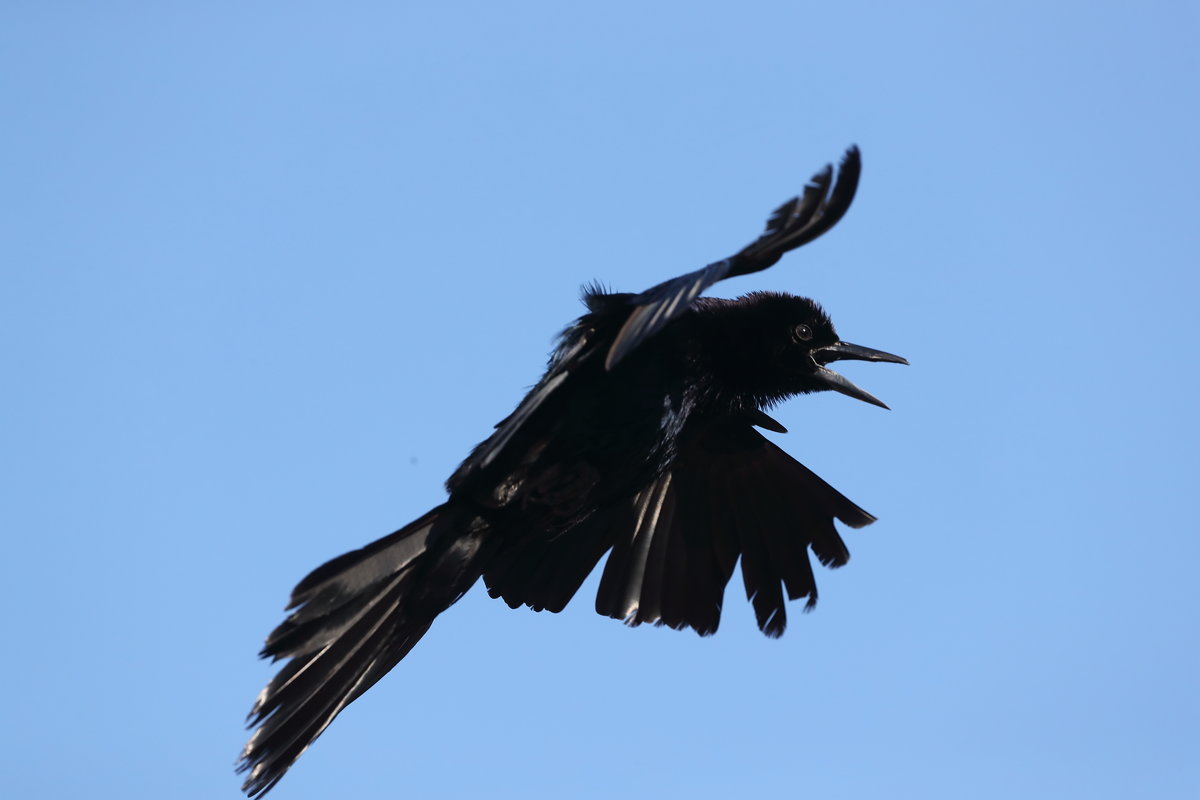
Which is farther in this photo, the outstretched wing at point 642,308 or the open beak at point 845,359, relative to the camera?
the open beak at point 845,359

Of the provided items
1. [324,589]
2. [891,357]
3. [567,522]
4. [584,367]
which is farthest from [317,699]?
[891,357]

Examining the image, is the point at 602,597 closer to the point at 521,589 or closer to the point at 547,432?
Answer: the point at 521,589

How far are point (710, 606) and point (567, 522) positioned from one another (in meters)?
1.12

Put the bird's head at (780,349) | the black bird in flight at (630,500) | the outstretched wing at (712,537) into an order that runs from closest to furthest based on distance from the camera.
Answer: the black bird in flight at (630,500) → the bird's head at (780,349) → the outstretched wing at (712,537)

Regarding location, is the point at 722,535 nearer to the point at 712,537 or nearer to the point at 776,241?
the point at 712,537

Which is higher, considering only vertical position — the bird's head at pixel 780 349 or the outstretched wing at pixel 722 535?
the bird's head at pixel 780 349

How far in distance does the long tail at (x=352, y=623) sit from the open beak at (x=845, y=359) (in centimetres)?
187

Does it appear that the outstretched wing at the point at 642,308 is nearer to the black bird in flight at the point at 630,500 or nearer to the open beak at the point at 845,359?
the black bird in flight at the point at 630,500

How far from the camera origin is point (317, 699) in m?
6.43

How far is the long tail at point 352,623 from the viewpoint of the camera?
6.30 meters

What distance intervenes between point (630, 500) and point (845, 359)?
1.30 metres

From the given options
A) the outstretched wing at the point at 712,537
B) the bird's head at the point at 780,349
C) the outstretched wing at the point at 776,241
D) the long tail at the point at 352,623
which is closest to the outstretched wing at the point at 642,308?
the outstretched wing at the point at 776,241

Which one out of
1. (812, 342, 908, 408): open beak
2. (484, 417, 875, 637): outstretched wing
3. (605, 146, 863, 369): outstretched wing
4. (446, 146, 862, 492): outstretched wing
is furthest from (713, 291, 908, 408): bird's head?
(605, 146, 863, 369): outstretched wing

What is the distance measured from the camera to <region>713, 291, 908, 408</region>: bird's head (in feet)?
23.5
